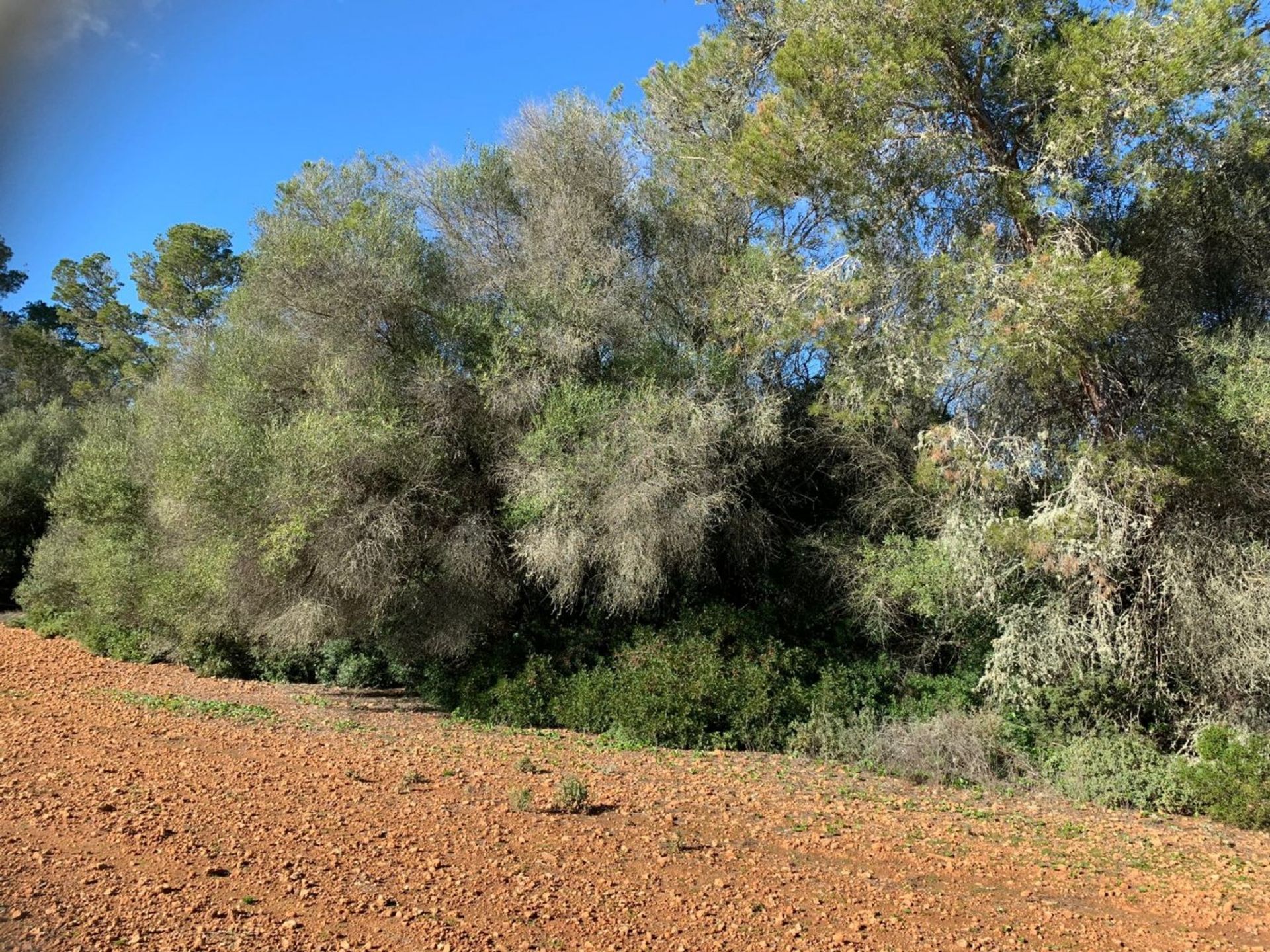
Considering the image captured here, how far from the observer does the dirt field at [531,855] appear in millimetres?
4000

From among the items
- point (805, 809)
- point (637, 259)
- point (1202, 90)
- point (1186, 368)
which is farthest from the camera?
point (637, 259)

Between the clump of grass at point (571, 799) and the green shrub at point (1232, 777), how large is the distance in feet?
20.2

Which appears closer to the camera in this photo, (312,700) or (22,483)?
(312,700)

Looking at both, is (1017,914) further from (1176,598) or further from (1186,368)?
(1186,368)

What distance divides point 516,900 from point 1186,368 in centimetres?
871

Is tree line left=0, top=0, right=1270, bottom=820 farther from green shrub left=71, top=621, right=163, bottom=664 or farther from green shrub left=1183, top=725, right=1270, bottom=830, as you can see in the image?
green shrub left=71, top=621, right=163, bottom=664

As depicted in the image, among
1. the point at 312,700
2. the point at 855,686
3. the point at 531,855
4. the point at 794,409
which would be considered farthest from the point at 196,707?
the point at 794,409

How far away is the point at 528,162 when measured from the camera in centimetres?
1333

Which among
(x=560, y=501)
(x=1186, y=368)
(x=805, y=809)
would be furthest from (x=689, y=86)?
(x=805, y=809)

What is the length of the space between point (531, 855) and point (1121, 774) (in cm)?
681

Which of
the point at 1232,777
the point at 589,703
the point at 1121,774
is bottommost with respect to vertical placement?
the point at 1121,774

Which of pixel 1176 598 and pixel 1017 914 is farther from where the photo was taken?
pixel 1176 598

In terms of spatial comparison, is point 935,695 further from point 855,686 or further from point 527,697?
point 527,697

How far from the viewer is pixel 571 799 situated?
644 cm
